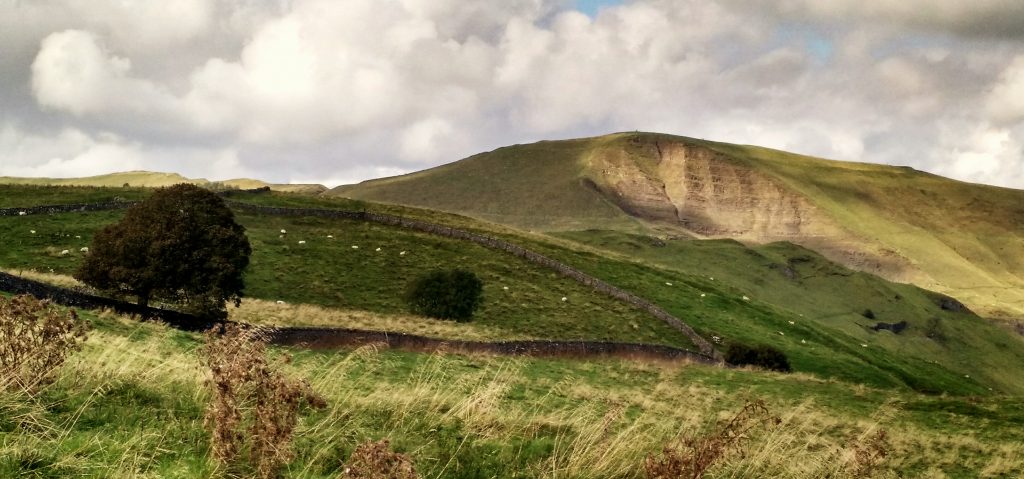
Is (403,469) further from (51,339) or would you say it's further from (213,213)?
(213,213)

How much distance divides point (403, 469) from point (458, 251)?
7208 cm

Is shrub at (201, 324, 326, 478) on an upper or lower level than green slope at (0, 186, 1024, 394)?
upper

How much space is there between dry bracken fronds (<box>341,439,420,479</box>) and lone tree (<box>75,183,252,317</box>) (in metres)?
32.8

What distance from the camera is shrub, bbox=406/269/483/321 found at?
53781 mm

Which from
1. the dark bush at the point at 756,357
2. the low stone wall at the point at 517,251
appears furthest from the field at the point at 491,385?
the dark bush at the point at 756,357

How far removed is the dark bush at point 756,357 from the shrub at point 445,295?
1875cm

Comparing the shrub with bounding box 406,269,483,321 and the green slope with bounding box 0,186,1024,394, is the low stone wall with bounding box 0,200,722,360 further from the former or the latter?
the shrub with bounding box 406,269,483,321

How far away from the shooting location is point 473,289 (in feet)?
182

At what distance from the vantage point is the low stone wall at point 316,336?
2823 centimetres

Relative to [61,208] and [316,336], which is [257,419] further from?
[61,208]

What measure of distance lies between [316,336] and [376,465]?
81.5ft

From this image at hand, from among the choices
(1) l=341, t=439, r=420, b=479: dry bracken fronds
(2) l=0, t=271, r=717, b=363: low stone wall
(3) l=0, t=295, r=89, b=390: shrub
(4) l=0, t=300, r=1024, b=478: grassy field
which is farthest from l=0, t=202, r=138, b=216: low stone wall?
(1) l=341, t=439, r=420, b=479: dry bracken fronds

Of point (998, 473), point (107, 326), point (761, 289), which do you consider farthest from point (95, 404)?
point (761, 289)

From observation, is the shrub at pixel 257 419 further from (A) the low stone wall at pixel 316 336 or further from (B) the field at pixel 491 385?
(A) the low stone wall at pixel 316 336
